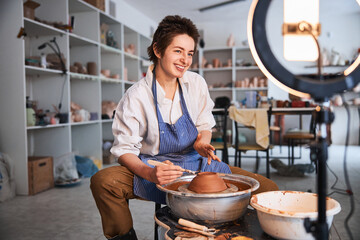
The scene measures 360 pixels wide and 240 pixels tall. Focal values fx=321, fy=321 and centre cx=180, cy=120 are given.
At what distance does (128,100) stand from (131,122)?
10 centimetres

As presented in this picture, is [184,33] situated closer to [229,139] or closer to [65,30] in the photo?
[65,30]

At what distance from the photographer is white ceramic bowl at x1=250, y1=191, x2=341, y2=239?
2.62 feet

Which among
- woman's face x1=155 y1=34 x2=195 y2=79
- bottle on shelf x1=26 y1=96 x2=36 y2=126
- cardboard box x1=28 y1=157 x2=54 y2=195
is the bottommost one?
cardboard box x1=28 y1=157 x2=54 y2=195

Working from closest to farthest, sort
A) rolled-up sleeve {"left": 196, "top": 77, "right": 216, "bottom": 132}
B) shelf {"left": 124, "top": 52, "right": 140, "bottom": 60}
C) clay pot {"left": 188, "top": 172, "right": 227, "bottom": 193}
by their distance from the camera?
clay pot {"left": 188, "top": 172, "right": 227, "bottom": 193} < rolled-up sleeve {"left": 196, "top": 77, "right": 216, "bottom": 132} < shelf {"left": 124, "top": 52, "right": 140, "bottom": 60}

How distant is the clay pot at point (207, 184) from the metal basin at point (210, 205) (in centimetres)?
7

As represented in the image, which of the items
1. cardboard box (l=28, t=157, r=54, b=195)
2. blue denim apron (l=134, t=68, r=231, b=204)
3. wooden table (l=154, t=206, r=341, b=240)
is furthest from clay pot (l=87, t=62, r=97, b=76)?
wooden table (l=154, t=206, r=341, b=240)

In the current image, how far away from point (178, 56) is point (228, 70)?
606cm

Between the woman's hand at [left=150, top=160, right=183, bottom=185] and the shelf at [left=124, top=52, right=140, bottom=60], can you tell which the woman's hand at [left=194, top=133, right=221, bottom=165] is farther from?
the shelf at [left=124, top=52, right=140, bottom=60]

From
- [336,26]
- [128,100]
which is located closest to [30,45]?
[128,100]

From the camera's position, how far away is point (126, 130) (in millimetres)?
1313

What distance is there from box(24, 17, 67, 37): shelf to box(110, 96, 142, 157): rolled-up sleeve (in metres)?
2.27

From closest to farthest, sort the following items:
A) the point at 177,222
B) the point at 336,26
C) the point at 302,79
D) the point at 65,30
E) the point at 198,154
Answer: the point at 302,79 → the point at 177,222 → the point at 198,154 → the point at 65,30 → the point at 336,26

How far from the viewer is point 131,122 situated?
132 centimetres

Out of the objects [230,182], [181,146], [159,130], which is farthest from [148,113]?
[230,182]
